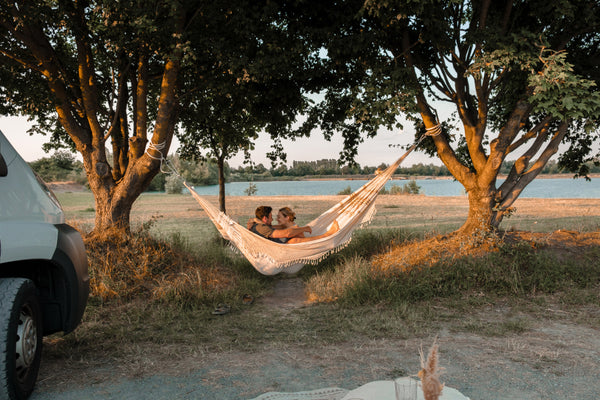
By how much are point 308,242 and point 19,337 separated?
3.27m

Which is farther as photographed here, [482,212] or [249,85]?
[249,85]

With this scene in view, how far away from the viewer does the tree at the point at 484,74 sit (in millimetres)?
4641

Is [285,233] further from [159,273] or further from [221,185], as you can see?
[221,185]

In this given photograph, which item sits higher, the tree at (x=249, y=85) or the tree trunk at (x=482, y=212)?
the tree at (x=249, y=85)

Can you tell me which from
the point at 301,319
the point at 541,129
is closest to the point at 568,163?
the point at 541,129

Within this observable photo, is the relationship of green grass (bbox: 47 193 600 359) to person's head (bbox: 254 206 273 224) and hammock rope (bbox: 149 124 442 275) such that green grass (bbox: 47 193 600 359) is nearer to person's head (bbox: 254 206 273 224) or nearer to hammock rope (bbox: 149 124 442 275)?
hammock rope (bbox: 149 124 442 275)

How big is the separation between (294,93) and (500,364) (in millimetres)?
4786

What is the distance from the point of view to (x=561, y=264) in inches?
208

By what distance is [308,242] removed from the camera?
17.1 ft

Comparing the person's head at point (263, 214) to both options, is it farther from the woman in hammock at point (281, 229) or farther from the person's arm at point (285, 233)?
the person's arm at point (285, 233)

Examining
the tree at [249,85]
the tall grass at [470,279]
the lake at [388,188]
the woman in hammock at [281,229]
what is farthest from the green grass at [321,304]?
the lake at [388,188]

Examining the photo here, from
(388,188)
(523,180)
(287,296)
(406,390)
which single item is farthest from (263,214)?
(388,188)

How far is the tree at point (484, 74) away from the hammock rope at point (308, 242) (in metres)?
0.87

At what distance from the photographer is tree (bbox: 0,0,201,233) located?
5004 mm
